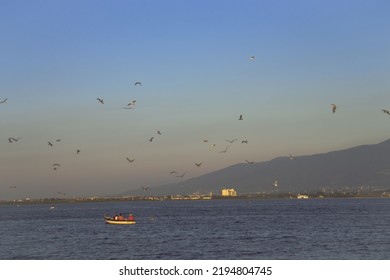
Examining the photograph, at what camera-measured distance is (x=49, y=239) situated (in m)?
82.4

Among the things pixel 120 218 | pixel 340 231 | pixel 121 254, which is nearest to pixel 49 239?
pixel 121 254

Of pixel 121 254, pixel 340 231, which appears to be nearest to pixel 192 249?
pixel 121 254

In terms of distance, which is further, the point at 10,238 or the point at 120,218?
the point at 120,218

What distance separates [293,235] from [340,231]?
10367 mm

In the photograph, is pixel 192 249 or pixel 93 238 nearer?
pixel 192 249

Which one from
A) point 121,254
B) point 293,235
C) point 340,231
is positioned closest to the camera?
point 121,254
